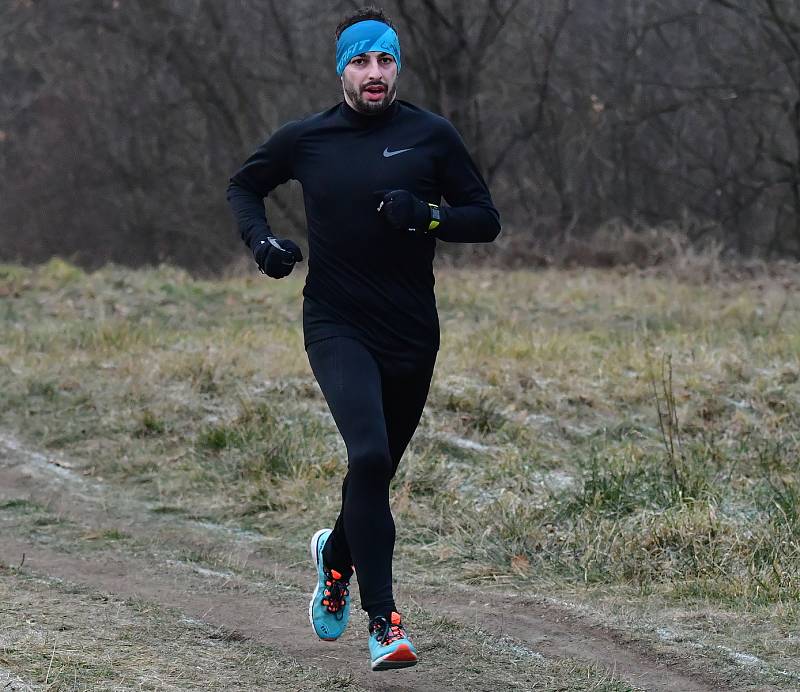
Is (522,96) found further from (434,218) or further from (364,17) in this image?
(434,218)

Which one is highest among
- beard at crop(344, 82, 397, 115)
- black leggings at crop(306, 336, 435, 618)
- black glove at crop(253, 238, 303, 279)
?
beard at crop(344, 82, 397, 115)

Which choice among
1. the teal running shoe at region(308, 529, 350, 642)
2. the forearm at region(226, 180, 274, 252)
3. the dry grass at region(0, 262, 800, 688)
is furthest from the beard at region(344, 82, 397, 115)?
the dry grass at region(0, 262, 800, 688)

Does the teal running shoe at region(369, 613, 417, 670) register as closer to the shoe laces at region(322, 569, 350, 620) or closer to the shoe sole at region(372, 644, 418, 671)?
the shoe sole at region(372, 644, 418, 671)

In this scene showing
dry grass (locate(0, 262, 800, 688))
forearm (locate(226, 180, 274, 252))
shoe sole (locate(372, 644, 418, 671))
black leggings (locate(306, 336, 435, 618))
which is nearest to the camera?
shoe sole (locate(372, 644, 418, 671))

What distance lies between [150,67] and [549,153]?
9.23 m

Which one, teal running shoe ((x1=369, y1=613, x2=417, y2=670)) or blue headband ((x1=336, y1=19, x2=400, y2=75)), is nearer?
teal running shoe ((x1=369, y1=613, x2=417, y2=670))

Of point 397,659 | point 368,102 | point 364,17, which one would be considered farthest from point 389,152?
point 397,659

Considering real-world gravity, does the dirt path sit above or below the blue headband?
below

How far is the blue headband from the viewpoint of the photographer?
14.8ft

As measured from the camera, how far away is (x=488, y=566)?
616 centimetres

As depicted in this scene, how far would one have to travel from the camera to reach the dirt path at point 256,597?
4.68 m

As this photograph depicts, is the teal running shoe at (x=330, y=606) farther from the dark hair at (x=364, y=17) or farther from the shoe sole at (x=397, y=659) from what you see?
the dark hair at (x=364, y=17)

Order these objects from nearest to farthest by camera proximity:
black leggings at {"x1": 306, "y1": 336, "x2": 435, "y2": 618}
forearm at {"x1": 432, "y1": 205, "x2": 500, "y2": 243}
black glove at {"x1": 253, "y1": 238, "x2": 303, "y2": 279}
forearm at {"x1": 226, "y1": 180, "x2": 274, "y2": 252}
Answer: black leggings at {"x1": 306, "y1": 336, "x2": 435, "y2": 618} < black glove at {"x1": 253, "y1": 238, "x2": 303, "y2": 279} < forearm at {"x1": 432, "y1": 205, "x2": 500, "y2": 243} < forearm at {"x1": 226, "y1": 180, "x2": 274, "y2": 252}

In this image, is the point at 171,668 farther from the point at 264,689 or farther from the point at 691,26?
the point at 691,26
